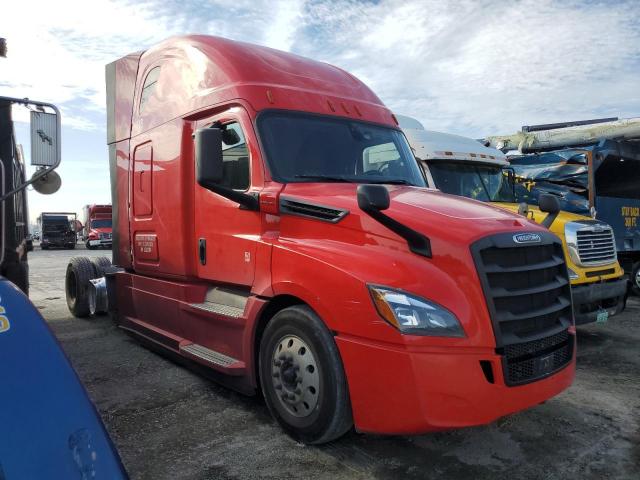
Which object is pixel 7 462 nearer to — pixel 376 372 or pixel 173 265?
pixel 376 372

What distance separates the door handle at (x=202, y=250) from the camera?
441cm

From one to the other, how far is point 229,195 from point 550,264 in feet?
7.82

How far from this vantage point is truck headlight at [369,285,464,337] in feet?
8.95

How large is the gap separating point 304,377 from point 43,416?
181 cm

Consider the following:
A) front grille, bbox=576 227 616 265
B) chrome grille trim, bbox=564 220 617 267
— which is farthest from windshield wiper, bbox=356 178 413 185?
front grille, bbox=576 227 616 265

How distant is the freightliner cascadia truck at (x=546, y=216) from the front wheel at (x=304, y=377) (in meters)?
Answer: 3.01

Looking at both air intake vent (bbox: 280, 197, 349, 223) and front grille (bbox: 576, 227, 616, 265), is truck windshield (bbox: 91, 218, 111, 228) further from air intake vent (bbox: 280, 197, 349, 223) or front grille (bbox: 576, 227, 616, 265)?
air intake vent (bbox: 280, 197, 349, 223)

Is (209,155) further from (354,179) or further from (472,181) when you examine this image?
(472,181)

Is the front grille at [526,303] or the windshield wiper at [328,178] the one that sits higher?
the windshield wiper at [328,178]

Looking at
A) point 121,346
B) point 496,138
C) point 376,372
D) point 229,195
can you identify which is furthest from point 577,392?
point 496,138

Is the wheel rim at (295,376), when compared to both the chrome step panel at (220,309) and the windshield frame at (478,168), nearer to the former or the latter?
the chrome step panel at (220,309)

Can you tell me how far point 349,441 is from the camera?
3359 mm

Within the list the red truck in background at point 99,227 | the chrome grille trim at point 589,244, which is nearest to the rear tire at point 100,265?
the chrome grille trim at point 589,244

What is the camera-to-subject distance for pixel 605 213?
9.52 m
